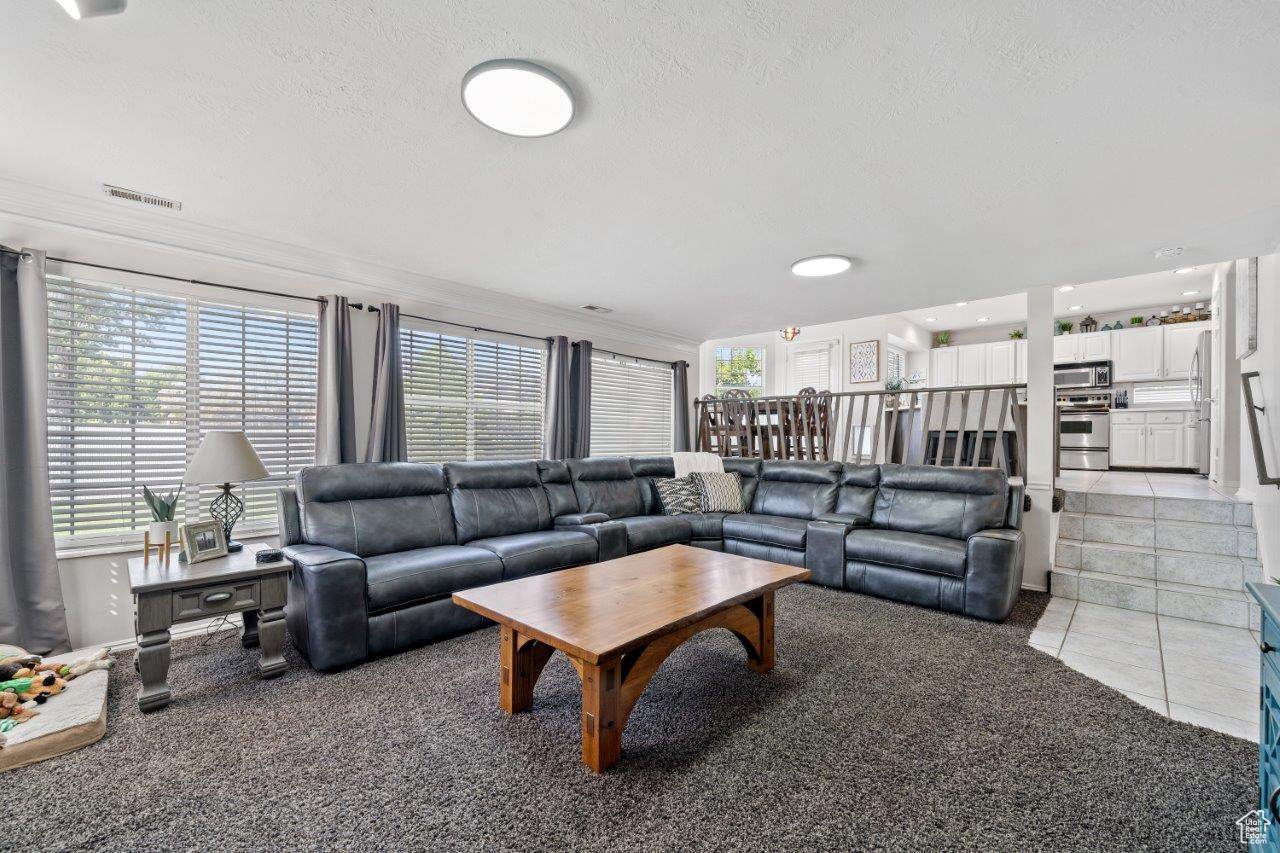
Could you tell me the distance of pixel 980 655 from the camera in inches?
108

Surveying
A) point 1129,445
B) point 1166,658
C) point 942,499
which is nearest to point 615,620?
point 1166,658

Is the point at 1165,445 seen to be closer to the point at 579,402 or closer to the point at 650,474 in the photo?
the point at 650,474

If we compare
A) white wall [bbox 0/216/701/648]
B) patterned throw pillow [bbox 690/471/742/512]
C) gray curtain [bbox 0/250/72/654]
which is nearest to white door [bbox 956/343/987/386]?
patterned throw pillow [bbox 690/471/742/512]

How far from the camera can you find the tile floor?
2.21 metres

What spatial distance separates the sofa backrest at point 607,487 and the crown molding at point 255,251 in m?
1.38

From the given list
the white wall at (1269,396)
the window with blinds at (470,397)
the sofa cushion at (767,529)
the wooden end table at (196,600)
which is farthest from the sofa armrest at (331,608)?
the white wall at (1269,396)

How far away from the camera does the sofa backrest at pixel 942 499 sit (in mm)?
3797

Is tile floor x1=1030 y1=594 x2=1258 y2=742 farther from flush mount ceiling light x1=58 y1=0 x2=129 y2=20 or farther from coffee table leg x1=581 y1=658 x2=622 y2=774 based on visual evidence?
flush mount ceiling light x1=58 y1=0 x2=129 y2=20

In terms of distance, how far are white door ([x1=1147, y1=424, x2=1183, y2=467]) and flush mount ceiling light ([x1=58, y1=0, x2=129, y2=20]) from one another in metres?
9.58

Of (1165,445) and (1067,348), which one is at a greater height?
(1067,348)

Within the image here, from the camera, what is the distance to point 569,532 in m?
3.83

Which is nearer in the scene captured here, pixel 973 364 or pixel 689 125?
pixel 689 125

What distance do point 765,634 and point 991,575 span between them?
67.9 inches

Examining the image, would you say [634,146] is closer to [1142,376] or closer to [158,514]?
[158,514]
